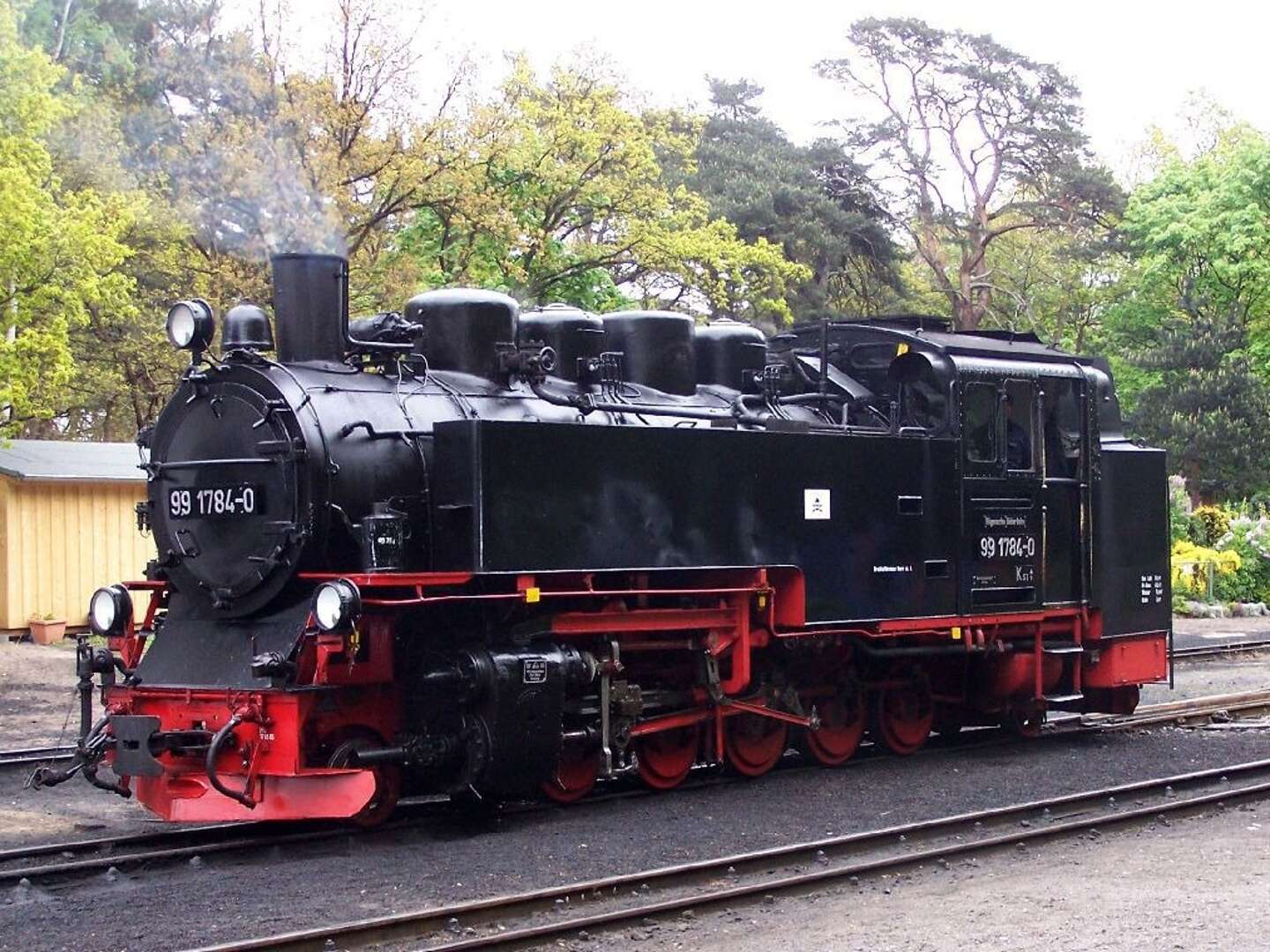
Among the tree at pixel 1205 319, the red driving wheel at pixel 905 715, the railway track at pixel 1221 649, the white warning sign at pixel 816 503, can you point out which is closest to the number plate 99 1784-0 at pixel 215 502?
the white warning sign at pixel 816 503

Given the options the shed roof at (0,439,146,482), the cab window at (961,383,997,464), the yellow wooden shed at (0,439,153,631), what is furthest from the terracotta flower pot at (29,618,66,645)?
the cab window at (961,383,997,464)

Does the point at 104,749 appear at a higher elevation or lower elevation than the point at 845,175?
lower

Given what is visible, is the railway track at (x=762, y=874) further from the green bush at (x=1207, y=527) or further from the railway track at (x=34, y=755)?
the green bush at (x=1207, y=527)

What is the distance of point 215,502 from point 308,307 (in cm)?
129

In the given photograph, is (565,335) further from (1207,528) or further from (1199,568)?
(1207,528)

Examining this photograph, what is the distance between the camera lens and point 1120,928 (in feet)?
21.6

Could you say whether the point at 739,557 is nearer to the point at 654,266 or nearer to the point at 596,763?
the point at 596,763

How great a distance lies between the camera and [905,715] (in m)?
11.9

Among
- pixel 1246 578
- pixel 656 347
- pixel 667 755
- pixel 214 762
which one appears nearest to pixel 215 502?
pixel 214 762

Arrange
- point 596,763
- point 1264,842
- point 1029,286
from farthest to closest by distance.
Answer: point 1029,286
point 596,763
point 1264,842

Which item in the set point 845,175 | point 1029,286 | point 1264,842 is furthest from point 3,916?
point 1029,286

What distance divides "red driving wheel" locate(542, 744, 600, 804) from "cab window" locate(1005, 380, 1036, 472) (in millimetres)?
4127

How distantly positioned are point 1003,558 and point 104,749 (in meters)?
6.53

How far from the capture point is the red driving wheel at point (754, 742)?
420 inches
